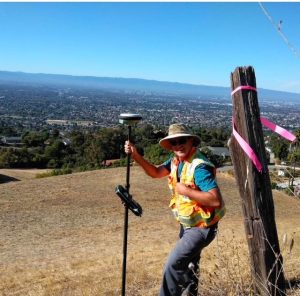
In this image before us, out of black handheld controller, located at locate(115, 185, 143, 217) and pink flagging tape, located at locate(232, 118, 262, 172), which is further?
black handheld controller, located at locate(115, 185, 143, 217)

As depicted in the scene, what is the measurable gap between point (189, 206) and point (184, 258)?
0.34 metres

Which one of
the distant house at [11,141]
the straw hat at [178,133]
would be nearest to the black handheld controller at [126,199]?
the straw hat at [178,133]

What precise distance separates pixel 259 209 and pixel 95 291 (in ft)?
8.94

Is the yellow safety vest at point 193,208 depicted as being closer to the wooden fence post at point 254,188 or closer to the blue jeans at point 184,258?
the blue jeans at point 184,258

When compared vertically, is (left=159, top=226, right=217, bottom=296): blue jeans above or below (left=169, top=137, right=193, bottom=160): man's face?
below

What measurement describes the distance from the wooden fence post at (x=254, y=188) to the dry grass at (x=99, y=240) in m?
0.14

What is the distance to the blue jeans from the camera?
117 inches

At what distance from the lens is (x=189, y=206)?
300 centimetres

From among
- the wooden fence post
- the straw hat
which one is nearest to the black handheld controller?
the straw hat

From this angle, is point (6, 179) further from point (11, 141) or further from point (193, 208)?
point (11, 141)

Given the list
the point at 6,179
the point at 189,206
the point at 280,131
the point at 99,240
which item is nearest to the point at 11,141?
the point at 6,179

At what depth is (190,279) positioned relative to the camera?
3174 millimetres

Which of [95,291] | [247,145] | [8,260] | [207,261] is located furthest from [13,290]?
[247,145]

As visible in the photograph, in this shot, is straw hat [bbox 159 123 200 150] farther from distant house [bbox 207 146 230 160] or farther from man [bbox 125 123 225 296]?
distant house [bbox 207 146 230 160]
